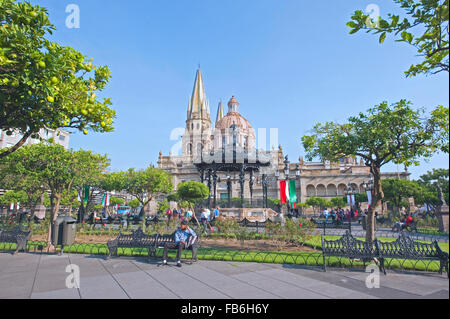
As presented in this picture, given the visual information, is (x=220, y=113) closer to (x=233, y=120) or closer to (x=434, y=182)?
(x=233, y=120)

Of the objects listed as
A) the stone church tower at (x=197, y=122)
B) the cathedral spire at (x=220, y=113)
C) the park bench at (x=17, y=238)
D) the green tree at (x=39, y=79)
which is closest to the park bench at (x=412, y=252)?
the green tree at (x=39, y=79)

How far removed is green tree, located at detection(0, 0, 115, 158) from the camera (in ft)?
14.5

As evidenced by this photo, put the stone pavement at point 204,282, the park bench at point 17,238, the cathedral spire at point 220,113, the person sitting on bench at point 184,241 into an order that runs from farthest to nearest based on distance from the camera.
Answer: the cathedral spire at point 220,113, the park bench at point 17,238, the person sitting on bench at point 184,241, the stone pavement at point 204,282

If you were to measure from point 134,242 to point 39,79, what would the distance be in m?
4.56

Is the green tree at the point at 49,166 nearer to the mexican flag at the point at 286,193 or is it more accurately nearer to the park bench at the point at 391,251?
the mexican flag at the point at 286,193

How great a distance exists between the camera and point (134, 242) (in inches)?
283

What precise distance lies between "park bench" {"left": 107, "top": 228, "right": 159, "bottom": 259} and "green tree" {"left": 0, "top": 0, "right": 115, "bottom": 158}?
3.11m

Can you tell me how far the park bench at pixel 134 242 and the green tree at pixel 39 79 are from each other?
3.11 meters

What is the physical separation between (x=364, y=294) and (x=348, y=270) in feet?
5.72

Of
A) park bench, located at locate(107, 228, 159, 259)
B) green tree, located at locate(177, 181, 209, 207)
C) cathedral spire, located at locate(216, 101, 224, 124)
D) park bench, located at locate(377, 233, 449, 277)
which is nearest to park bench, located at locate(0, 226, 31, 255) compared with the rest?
park bench, located at locate(107, 228, 159, 259)

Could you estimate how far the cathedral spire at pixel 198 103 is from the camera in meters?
61.6

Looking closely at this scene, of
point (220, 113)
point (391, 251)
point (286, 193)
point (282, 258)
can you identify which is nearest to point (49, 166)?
point (282, 258)

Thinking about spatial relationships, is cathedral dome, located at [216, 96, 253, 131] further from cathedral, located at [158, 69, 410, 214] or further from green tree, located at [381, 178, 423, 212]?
green tree, located at [381, 178, 423, 212]
